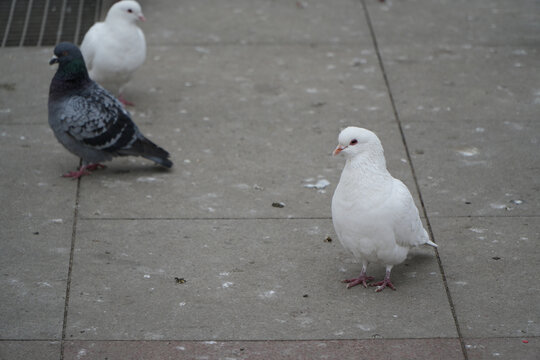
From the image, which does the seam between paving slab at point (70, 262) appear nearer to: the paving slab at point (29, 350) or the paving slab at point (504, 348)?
the paving slab at point (29, 350)

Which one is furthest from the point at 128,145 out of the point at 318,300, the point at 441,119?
the point at 441,119

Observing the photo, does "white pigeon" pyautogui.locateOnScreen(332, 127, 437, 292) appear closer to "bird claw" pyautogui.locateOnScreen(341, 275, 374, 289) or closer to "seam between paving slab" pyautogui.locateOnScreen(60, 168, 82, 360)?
"bird claw" pyautogui.locateOnScreen(341, 275, 374, 289)

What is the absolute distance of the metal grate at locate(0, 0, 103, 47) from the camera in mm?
8422

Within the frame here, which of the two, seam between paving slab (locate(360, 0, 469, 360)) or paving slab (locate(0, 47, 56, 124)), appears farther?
paving slab (locate(0, 47, 56, 124))

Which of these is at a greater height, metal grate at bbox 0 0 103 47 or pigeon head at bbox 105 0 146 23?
pigeon head at bbox 105 0 146 23

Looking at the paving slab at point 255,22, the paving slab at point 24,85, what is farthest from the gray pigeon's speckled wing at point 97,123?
the paving slab at point 255,22

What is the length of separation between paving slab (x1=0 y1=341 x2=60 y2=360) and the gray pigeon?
2087 mm

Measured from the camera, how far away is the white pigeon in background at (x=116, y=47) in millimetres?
6812

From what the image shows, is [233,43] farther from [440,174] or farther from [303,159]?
[440,174]

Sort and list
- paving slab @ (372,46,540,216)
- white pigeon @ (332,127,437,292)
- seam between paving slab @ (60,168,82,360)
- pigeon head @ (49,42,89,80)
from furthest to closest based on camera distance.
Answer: pigeon head @ (49,42,89,80) < paving slab @ (372,46,540,216) < white pigeon @ (332,127,437,292) < seam between paving slab @ (60,168,82,360)

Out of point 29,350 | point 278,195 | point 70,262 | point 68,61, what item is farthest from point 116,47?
point 29,350

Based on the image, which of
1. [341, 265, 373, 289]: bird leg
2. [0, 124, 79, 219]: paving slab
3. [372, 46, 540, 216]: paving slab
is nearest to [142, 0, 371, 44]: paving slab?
[372, 46, 540, 216]: paving slab

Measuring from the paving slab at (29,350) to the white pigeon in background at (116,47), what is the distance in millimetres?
3310

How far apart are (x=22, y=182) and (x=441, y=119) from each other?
351 centimetres
